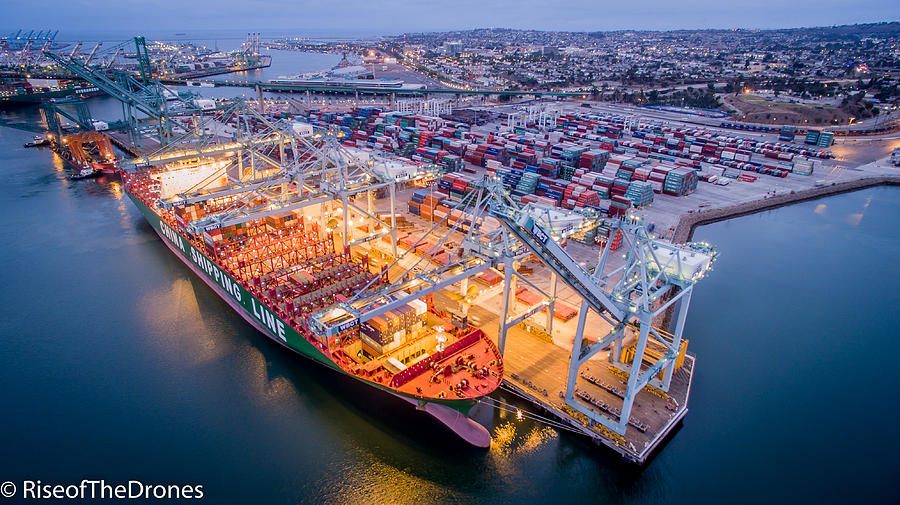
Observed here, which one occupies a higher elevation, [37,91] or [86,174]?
[37,91]

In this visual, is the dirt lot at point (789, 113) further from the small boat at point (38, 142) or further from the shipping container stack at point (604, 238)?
the small boat at point (38, 142)

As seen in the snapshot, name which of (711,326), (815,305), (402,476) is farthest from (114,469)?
(815,305)

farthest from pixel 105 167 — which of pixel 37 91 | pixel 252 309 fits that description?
pixel 37 91

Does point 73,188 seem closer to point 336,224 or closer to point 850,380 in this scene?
point 336,224

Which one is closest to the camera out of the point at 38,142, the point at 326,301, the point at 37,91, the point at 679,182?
the point at 326,301

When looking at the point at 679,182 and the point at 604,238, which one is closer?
the point at 604,238

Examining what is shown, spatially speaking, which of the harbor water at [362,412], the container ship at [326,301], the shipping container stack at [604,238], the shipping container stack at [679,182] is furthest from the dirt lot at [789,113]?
the container ship at [326,301]

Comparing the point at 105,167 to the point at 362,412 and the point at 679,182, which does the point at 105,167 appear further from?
the point at 679,182

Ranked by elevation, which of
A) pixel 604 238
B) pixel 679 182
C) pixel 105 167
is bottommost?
pixel 105 167
